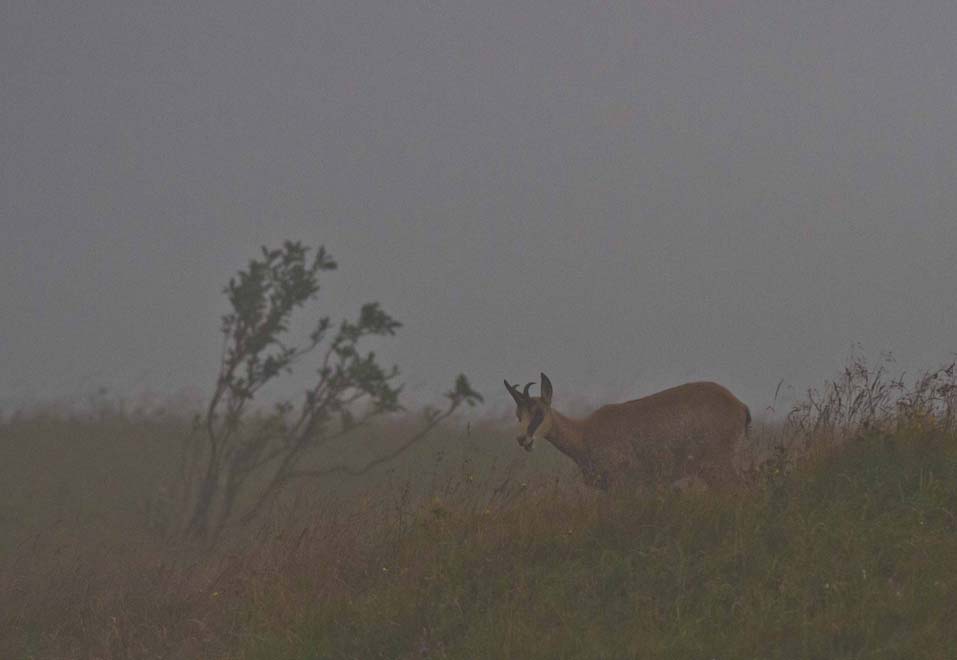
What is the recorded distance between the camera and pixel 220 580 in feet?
31.6

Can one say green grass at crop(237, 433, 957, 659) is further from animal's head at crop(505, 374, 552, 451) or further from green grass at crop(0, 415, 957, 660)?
animal's head at crop(505, 374, 552, 451)

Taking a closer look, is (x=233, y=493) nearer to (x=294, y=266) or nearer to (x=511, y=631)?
(x=294, y=266)

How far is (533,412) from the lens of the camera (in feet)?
32.2

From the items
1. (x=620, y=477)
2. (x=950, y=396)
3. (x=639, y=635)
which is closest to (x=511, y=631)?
(x=639, y=635)

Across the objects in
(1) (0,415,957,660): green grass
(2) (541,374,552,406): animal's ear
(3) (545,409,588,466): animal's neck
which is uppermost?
(2) (541,374,552,406): animal's ear

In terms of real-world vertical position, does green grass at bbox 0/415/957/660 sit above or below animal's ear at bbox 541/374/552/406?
below

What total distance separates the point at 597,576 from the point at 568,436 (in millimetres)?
2768

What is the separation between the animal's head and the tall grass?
0.47m

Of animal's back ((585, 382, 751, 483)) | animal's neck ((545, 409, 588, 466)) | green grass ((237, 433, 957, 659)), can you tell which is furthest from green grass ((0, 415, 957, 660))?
animal's back ((585, 382, 751, 483))

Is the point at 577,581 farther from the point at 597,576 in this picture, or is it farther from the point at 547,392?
the point at 547,392

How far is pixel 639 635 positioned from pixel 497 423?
13.1 m

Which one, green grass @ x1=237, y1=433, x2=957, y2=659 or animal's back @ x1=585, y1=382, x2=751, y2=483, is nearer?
green grass @ x1=237, y1=433, x2=957, y2=659

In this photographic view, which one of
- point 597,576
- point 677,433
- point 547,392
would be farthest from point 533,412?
point 597,576

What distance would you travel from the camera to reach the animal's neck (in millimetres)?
10047
